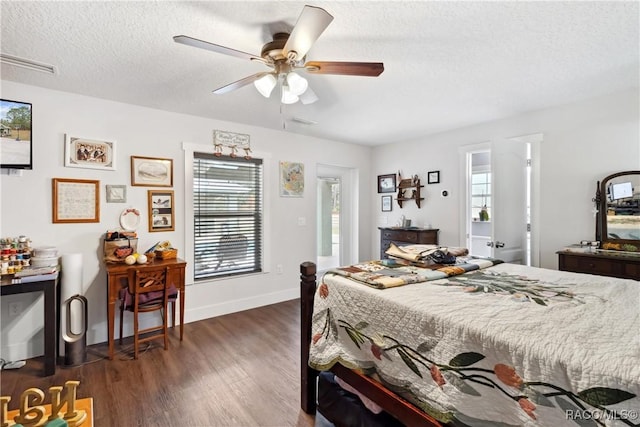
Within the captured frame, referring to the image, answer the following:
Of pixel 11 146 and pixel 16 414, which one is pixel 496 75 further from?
pixel 11 146

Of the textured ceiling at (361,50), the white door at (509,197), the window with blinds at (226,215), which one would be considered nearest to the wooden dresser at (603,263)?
the white door at (509,197)

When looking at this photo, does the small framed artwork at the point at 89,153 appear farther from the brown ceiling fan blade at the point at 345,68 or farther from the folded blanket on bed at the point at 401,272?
the folded blanket on bed at the point at 401,272

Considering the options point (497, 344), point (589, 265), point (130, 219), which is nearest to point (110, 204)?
point (130, 219)

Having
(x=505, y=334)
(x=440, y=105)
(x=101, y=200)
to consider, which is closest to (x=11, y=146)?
(x=101, y=200)

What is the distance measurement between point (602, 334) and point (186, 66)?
2.79 m

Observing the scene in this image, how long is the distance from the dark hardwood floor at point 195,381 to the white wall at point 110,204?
433mm

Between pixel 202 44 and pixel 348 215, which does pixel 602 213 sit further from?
pixel 202 44

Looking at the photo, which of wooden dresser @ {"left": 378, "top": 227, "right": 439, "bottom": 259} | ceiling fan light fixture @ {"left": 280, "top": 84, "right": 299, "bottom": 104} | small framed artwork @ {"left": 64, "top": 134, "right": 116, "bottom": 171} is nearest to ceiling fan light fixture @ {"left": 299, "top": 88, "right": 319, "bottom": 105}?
ceiling fan light fixture @ {"left": 280, "top": 84, "right": 299, "bottom": 104}

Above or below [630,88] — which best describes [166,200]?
below

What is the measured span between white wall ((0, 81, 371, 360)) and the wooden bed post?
6.93ft

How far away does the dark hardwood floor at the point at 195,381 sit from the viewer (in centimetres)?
190

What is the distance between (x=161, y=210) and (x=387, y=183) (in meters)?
3.40

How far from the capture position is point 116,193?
3064mm

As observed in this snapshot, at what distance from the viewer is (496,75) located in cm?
244
